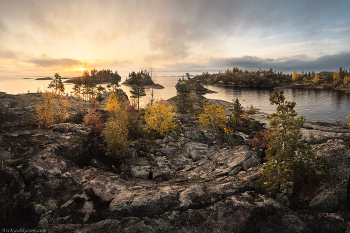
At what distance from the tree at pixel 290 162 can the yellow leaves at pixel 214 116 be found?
731 inches

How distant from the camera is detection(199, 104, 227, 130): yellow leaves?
998 inches

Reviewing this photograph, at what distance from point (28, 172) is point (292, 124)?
12738mm

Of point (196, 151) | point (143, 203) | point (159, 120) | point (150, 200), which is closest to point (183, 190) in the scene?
point (150, 200)

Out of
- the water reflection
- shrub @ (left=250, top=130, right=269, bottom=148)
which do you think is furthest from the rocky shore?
the water reflection

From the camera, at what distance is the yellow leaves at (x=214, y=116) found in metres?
25.3

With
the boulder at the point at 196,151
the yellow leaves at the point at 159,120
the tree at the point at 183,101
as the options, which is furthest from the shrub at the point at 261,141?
the tree at the point at 183,101

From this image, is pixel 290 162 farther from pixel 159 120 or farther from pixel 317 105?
pixel 317 105

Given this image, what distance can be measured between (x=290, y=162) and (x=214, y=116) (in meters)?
19.7

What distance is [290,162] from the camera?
244 inches

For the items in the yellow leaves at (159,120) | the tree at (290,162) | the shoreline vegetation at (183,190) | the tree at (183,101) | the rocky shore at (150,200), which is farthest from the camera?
the tree at (183,101)

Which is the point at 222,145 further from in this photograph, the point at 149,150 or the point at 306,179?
the point at 306,179

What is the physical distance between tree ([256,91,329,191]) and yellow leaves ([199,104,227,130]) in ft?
60.9

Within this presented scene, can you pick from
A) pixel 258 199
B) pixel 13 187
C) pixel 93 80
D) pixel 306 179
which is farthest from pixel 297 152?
pixel 93 80

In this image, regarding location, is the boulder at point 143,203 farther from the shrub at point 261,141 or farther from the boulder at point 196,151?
the shrub at point 261,141
